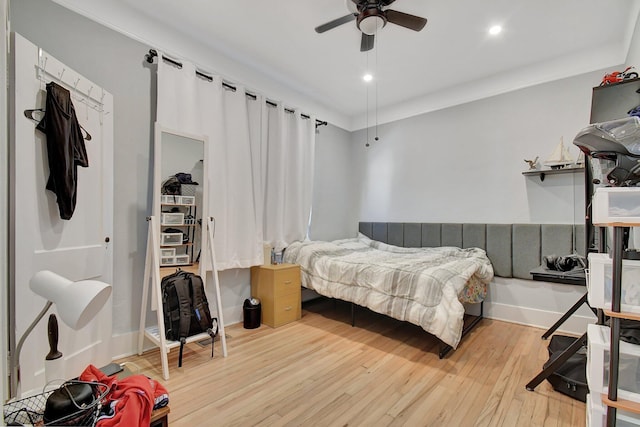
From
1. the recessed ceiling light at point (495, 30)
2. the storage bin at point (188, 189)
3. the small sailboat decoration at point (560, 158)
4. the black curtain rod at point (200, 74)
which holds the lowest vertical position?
the storage bin at point (188, 189)

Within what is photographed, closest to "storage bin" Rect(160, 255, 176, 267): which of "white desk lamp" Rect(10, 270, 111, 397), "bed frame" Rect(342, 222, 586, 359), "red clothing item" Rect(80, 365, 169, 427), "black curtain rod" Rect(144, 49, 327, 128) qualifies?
"red clothing item" Rect(80, 365, 169, 427)

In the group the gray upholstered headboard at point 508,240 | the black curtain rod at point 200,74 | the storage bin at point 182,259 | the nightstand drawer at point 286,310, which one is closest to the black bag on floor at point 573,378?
the gray upholstered headboard at point 508,240

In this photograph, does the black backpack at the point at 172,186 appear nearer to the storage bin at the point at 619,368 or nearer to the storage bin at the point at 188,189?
the storage bin at the point at 188,189

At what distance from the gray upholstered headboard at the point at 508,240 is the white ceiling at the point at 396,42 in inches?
65.4

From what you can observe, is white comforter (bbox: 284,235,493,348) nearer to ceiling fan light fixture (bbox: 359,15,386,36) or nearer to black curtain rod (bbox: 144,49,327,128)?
black curtain rod (bbox: 144,49,327,128)

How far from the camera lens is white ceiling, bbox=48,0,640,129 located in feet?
8.03

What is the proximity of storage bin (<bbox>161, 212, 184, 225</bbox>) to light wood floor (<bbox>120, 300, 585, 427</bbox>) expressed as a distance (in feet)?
3.64

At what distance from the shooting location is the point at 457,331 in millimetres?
2328

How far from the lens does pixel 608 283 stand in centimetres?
133

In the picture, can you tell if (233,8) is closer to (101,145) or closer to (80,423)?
(101,145)

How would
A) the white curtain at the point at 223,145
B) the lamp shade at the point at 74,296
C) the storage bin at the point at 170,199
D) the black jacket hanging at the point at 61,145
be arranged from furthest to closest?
the white curtain at the point at 223,145 < the storage bin at the point at 170,199 < the black jacket hanging at the point at 61,145 < the lamp shade at the point at 74,296

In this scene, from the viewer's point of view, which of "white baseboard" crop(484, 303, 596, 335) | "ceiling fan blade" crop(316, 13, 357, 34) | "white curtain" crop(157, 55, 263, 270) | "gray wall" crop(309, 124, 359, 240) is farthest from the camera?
"gray wall" crop(309, 124, 359, 240)

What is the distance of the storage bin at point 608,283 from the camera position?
4.14 ft

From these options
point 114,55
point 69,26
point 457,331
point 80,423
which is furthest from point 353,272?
point 69,26
